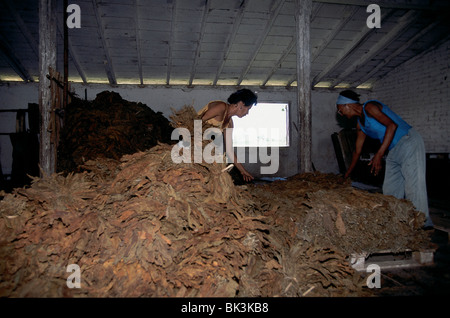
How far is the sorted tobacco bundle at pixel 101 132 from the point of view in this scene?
168 inches

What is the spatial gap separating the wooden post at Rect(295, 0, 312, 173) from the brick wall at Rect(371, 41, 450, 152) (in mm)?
6461

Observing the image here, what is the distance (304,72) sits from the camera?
5566mm

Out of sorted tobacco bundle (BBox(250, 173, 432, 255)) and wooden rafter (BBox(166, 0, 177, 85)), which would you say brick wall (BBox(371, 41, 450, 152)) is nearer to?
sorted tobacco bundle (BBox(250, 173, 432, 255))

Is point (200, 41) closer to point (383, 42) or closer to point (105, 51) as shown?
point (105, 51)

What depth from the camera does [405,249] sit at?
2895 mm

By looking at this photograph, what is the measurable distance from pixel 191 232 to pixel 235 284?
0.52 m

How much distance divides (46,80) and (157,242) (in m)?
4.21

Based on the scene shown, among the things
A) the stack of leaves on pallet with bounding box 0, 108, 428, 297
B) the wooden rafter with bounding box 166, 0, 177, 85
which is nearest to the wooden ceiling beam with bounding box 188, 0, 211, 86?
the wooden rafter with bounding box 166, 0, 177, 85

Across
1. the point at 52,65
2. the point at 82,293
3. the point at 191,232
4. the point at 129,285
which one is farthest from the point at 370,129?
the point at 52,65

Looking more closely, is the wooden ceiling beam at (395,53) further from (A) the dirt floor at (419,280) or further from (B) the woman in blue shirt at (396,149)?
(A) the dirt floor at (419,280)

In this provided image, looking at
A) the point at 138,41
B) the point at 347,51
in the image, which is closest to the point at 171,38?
the point at 138,41

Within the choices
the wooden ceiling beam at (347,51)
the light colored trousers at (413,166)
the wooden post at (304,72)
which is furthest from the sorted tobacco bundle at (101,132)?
the wooden ceiling beam at (347,51)

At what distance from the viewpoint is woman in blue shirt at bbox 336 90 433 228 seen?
11.0 feet

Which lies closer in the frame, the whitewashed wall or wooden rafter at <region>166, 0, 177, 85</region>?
wooden rafter at <region>166, 0, 177, 85</region>
